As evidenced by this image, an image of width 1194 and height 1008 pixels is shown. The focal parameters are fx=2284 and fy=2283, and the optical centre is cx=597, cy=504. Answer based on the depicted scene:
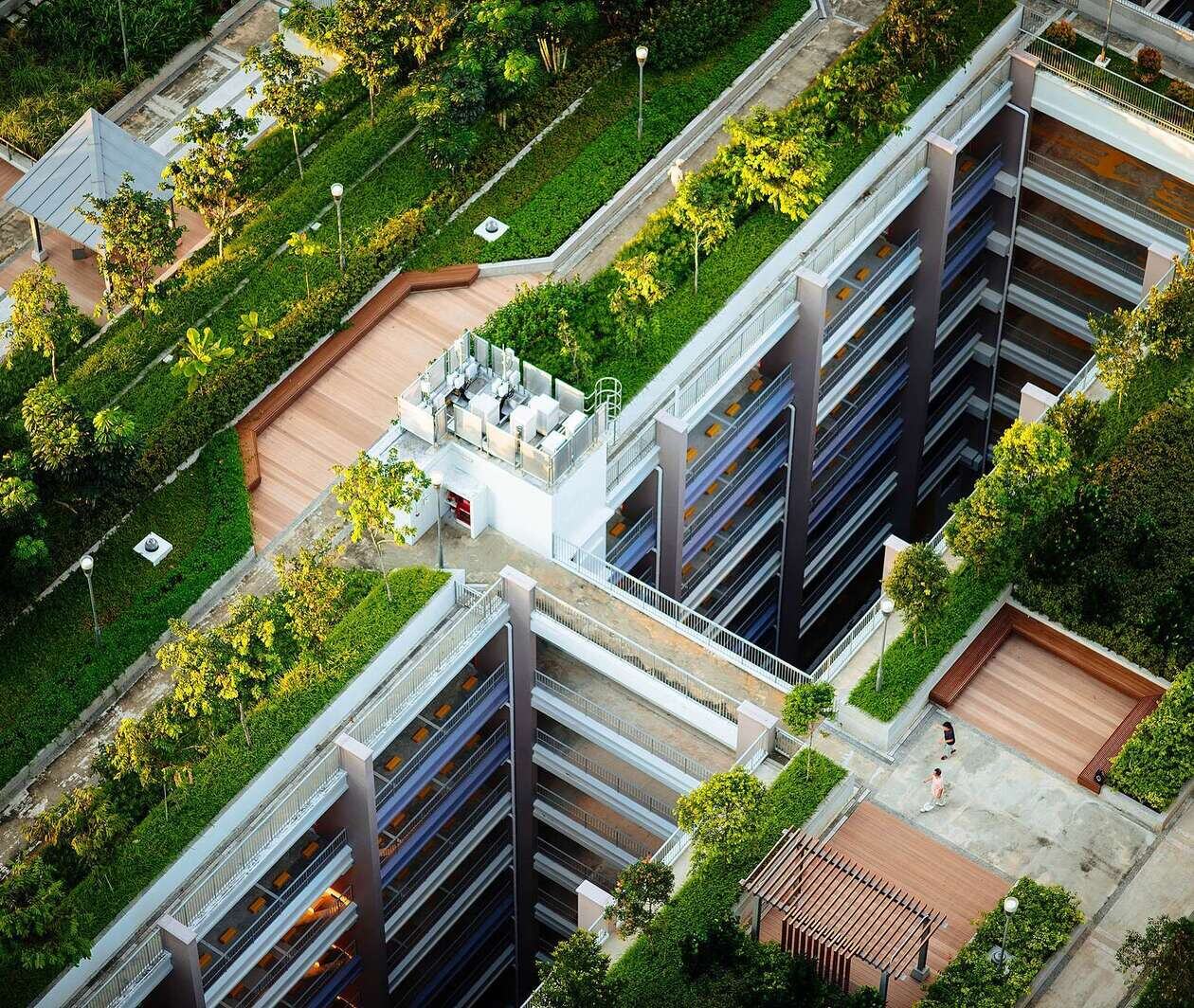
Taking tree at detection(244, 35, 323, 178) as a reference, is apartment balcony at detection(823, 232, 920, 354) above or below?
above

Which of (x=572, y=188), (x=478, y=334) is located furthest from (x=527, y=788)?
(x=572, y=188)

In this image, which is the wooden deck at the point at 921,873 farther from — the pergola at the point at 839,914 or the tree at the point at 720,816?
the tree at the point at 720,816

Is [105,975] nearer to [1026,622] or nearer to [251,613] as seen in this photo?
[251,613]

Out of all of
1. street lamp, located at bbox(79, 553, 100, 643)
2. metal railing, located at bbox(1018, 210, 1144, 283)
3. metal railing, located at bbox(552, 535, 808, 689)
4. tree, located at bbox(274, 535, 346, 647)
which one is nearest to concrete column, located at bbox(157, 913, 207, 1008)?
tree, located at bbox(274, 535, 346, 647)

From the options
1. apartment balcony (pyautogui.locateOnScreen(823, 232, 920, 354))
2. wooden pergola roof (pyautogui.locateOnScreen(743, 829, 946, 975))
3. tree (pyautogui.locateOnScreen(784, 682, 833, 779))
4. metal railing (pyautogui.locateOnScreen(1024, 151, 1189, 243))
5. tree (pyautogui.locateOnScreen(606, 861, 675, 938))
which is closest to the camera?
wooden pergola roof (pyautogui.locateOnScreen(743, 829, 946, 975))

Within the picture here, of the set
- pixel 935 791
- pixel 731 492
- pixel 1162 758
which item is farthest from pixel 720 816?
pixel 731 492

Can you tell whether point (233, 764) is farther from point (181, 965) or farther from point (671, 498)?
point (671, 498)

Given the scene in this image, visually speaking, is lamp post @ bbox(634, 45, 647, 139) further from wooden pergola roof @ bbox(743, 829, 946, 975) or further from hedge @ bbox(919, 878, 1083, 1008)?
hedge @ bbox(919, 878, 1083, 1008)
